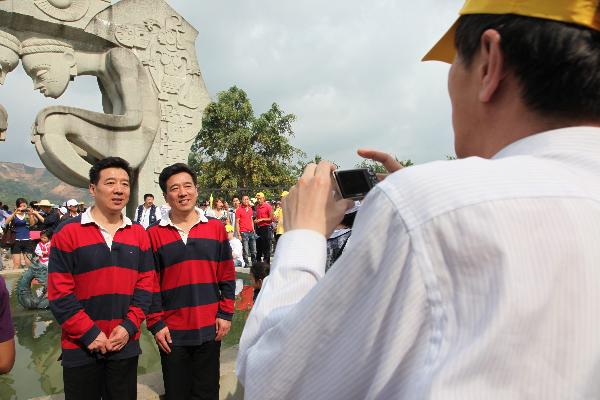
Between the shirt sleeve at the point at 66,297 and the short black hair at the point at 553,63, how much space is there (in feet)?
7.84

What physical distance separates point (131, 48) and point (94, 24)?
724 mm

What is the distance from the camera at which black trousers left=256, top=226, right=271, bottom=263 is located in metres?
9.69

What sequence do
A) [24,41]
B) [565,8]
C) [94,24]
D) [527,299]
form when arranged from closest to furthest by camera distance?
[527,299] < [565,8] < [24,41] < [94,24]

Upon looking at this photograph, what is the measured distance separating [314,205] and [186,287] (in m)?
2.15

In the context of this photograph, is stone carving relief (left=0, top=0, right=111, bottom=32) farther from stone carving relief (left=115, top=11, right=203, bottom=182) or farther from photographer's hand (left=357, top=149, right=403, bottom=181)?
photographer's hand (left=357, top=149, right=403, bottom=181)

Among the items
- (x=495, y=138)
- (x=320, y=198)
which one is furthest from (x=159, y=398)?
(x=495, y=138)

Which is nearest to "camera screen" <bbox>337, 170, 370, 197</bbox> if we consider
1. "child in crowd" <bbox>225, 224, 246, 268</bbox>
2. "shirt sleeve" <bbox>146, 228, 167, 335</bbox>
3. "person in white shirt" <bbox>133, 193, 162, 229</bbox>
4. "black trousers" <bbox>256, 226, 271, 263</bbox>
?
"shirt sleeve" <bbox>146, 228, 167, 335</bbox>

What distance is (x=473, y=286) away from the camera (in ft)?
1.79

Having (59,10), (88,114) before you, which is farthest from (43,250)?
(59,10)

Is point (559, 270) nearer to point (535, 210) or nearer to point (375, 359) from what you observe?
point (535, 210)

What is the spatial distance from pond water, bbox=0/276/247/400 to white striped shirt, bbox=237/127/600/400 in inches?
163

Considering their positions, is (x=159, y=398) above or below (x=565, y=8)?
below

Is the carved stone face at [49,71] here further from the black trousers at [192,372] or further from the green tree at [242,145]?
the green tree at [242,145]

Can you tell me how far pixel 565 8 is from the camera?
66 centimetres
